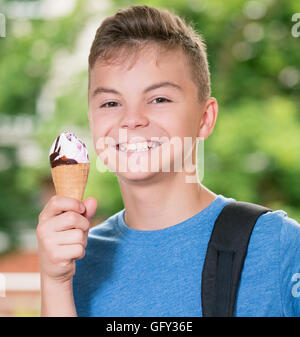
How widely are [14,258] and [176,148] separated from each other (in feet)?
23.3

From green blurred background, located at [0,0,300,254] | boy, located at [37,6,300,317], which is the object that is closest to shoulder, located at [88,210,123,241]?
boy, located at [37,6,300,317]

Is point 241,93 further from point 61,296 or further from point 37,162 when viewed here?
point 61,296

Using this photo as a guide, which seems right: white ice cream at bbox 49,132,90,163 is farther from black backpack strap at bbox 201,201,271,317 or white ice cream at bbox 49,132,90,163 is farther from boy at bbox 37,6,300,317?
black backpack strap at bbox 201,201,271,317

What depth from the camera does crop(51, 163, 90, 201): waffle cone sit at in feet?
3.58

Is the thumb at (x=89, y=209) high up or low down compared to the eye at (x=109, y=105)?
down

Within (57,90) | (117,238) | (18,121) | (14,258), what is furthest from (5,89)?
(117,238)

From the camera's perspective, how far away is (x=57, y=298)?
108 cm

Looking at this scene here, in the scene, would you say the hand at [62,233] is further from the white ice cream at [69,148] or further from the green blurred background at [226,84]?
the green blurred background at [226,84]

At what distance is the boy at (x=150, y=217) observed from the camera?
1053 mm

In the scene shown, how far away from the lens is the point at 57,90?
5.37 meters

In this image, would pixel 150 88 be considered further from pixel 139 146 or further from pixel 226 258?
pixel 226 258

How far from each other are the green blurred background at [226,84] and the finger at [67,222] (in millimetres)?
3344

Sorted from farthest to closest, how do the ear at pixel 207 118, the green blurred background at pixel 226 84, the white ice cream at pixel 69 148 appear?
1. the green blurred background at pixel 226 84
2. the ear at pixel 207 118
3. the white ice cream at pixel 69 148

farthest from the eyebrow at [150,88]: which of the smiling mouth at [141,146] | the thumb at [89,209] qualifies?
the thumb at [89,209]
